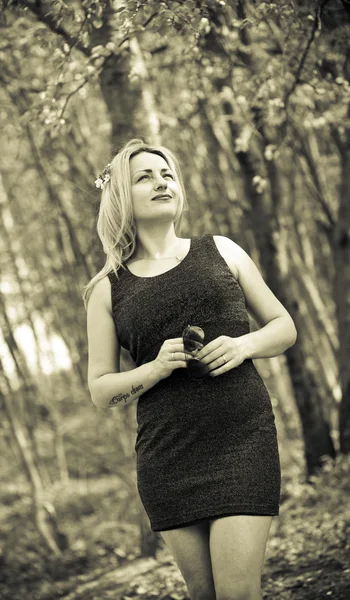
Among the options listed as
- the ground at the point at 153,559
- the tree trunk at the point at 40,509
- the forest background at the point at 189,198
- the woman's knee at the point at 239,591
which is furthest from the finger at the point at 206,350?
the tree trunk at the point at 40,509

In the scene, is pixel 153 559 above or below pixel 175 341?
below

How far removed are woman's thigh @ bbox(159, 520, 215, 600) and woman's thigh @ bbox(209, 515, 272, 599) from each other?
0.29ft

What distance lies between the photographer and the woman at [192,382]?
2652 mm

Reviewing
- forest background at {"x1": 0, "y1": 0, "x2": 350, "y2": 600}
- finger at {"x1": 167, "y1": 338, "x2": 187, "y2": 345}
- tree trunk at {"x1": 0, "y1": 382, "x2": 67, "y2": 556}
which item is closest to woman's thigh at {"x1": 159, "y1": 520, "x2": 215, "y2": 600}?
finger at {"x1": 167, "y1": 338, "x2": 187, "y2": 345}

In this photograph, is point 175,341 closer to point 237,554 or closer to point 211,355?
point 211,355

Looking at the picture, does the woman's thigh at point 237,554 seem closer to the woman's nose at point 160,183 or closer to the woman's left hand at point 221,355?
the woman's left hand at point 221,355

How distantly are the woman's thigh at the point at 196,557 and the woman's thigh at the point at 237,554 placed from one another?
9 cm

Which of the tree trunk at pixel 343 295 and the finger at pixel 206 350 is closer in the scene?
the finger at pixel 206 350

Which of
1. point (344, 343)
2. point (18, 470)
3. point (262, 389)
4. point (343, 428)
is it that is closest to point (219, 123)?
point (344, 343)

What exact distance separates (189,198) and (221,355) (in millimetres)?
5991

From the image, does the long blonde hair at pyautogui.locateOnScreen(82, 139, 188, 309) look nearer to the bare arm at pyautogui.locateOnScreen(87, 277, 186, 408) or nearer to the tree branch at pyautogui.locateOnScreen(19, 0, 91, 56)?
the bare arm at pyautogui.locateOnScreen(87, 277, 186, 408)

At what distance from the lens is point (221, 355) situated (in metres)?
2.66

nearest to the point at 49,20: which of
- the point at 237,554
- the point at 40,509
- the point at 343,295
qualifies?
the point at 237,554

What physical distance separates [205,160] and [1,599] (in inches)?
194
